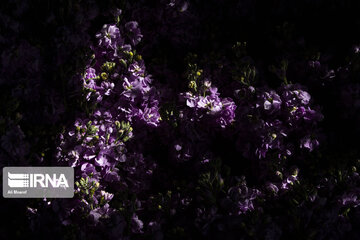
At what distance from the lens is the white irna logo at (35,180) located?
2.56 meters

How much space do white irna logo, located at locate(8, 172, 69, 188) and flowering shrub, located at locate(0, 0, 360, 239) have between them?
8 centimetres

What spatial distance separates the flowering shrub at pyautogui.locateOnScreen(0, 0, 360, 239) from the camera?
8.12 feet

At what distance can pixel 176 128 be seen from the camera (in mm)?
2729

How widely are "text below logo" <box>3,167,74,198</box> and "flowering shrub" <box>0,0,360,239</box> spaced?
0.17ft

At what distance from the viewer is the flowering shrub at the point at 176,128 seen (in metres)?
2.47

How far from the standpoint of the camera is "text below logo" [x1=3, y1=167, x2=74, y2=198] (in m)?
2.56

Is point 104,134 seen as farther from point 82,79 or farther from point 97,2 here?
point 97,2

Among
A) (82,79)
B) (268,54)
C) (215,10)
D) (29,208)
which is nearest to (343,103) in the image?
(268,54)

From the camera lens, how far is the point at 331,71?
2.75 m

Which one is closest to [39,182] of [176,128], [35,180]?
[35,180]

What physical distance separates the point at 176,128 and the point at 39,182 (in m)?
0.86

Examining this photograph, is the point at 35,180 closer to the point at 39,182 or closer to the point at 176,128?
the point at 39,182

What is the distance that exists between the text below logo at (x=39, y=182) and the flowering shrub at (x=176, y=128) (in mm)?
51

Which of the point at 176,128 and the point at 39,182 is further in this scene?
the point at 176,128
